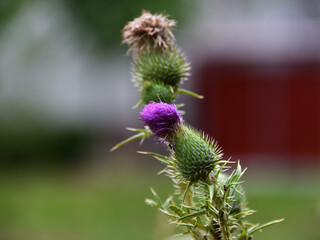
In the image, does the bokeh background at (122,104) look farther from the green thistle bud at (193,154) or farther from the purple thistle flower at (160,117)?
the purple thistle flower at (160,117)

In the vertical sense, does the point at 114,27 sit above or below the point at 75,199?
above

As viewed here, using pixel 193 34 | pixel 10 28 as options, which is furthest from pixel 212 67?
pixel 10 28

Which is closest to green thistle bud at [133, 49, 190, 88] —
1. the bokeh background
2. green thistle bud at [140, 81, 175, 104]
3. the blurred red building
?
green thistle bud at [140, 81, 175, 104]

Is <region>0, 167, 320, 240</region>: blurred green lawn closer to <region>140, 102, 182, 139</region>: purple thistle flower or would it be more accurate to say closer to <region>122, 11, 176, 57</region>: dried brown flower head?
<region>122, 11, 176, 57</region>: dried brown flower head

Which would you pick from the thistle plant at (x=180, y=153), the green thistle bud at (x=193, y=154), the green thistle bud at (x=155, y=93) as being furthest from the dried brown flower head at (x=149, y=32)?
the green thistle bud at (x=193, y=154)

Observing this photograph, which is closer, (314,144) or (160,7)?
(314,144)

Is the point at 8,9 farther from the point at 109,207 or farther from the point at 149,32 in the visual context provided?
the point at 149,32

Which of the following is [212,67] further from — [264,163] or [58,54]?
[58,54]
